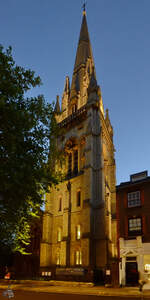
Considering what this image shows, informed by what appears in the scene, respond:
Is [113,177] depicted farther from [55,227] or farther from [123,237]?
[123,237]

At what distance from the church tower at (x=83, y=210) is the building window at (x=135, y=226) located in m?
6.81

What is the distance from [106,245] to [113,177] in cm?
1540

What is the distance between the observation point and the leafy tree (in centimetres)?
1327

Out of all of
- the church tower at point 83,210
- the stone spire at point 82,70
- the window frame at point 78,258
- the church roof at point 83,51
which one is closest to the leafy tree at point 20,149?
the church tower at point 83,210

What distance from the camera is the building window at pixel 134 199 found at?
25361 millimetres

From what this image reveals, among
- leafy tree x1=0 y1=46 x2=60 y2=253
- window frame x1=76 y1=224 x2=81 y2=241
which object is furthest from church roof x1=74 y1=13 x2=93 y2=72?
leafy tree x1=0 y1=46 x2=60 y2=253

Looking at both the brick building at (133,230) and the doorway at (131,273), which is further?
the doorway at (131,273)

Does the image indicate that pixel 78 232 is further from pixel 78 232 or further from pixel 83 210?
pixel 83 210

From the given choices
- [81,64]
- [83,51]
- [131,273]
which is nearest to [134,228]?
[131,273]

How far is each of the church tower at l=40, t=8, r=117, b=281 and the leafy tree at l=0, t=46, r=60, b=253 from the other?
14081 millimetres

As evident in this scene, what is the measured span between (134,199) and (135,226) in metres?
2.71

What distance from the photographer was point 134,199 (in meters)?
25.7

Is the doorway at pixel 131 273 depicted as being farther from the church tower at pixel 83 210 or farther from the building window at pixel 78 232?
the building window at pixel 78 232

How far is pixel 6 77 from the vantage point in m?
14.8
